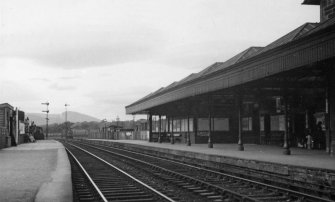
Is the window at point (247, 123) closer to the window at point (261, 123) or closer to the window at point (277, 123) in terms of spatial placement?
the window at point (261, 123)

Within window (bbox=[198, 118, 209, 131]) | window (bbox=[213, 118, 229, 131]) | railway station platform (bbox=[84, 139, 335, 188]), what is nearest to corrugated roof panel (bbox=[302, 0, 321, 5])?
railway station platform (bbox=[84, 139, 335, 188])

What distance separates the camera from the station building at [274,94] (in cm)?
1428

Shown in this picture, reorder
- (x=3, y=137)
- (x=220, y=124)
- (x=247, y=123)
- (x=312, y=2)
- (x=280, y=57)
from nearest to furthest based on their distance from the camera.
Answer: (x=280, y=57) < (x=312, y=2) < (x=247, y=123) < (x=3, y=137) < (x=220, y=124)

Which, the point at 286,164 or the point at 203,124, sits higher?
the point at 203,124

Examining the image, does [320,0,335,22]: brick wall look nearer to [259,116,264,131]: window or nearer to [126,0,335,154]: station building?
[126,0,335,154]: station building

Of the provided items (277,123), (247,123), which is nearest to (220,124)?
(247,123)

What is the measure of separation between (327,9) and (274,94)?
563cm

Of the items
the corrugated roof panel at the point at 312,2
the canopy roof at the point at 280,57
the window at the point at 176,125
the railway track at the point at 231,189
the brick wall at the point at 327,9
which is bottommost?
the railway track at the point at 231,189

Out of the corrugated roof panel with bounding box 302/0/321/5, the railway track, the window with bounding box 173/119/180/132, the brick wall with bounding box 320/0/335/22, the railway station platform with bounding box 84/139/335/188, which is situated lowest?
the railway track

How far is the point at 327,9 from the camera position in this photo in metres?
20.2

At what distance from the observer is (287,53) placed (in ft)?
47.6

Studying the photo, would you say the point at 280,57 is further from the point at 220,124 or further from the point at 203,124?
the point at 203,124

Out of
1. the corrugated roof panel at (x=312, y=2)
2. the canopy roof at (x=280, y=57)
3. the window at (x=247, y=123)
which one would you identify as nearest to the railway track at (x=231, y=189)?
the canopy roof at (x=280, y=57)

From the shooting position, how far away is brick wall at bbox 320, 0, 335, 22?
1958 centimetres
